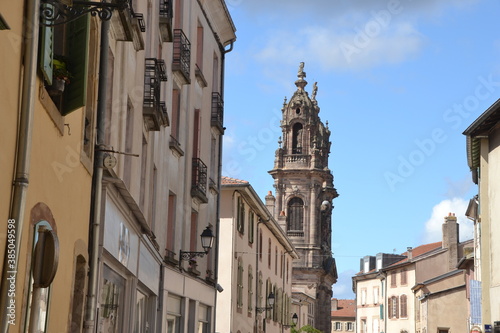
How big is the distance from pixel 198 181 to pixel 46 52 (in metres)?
15.1

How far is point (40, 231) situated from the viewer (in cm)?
804

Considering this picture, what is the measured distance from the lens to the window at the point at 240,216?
32500mm

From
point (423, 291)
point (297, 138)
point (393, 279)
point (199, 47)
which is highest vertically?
point (297, 138)

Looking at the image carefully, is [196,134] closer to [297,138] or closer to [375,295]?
[375,295]

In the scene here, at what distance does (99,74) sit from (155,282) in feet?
25.0

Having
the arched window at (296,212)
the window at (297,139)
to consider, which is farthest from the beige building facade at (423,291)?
the window at (297,139)

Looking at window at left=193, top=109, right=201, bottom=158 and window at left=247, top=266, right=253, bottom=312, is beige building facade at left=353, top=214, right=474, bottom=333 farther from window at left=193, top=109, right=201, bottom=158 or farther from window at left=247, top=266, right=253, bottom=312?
window at left=193, top=109, right=201, bottom=158

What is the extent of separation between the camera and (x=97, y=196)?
1116 centimetres


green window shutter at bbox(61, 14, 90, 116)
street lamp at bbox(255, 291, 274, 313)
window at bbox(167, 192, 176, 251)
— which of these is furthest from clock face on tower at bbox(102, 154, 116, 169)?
street lamp at bbox(255, 291, 274, 313)

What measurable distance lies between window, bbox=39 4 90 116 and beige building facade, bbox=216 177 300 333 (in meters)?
22.1

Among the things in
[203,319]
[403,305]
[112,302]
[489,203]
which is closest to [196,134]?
[203,319]

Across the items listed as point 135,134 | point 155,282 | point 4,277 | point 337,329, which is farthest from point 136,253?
point 337,329

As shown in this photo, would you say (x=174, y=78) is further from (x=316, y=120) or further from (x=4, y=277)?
(x=316, y=120)

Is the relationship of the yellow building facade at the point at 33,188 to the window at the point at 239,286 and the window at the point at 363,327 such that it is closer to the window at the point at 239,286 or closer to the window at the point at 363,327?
the window at the point at 239,286
